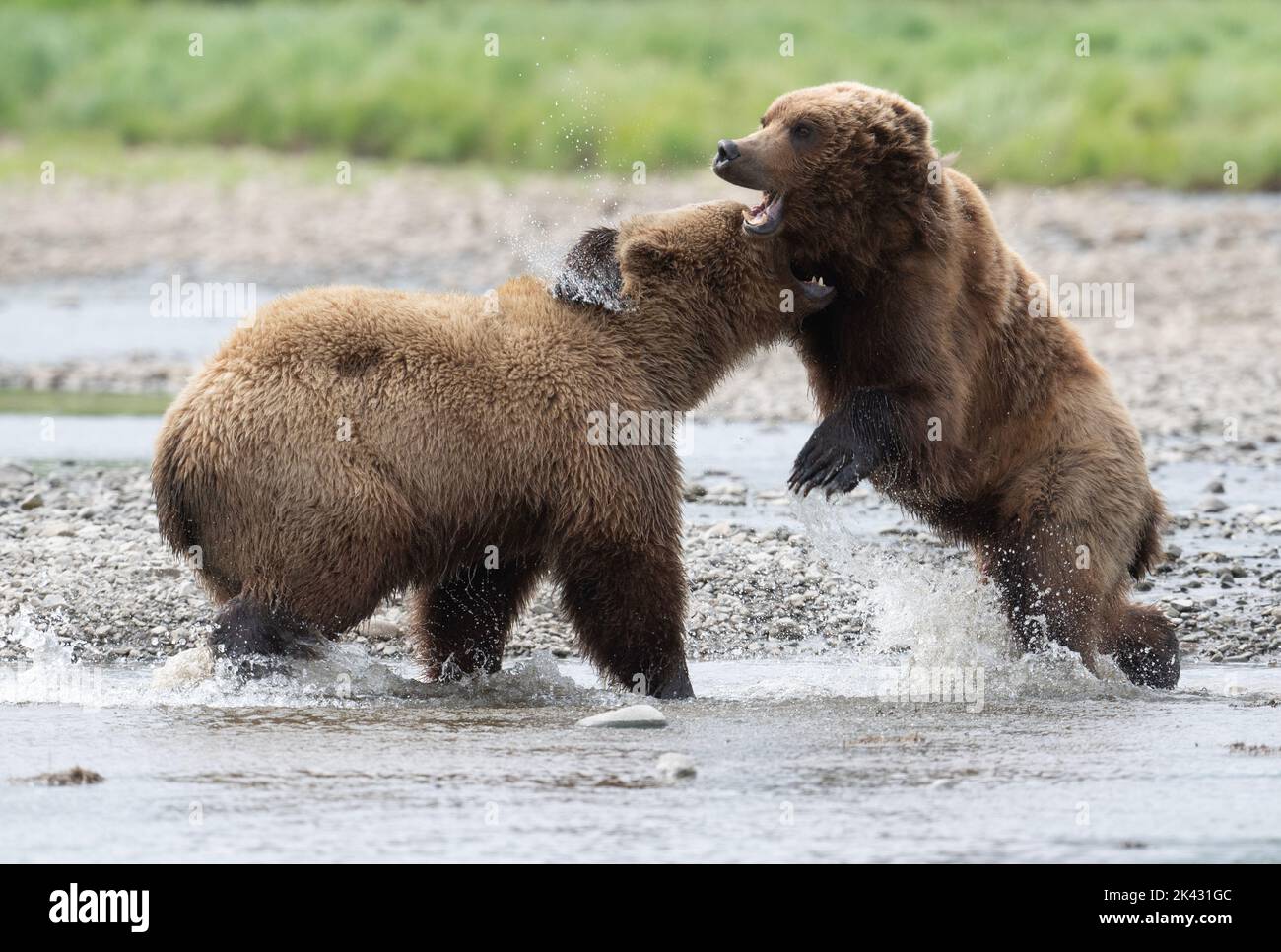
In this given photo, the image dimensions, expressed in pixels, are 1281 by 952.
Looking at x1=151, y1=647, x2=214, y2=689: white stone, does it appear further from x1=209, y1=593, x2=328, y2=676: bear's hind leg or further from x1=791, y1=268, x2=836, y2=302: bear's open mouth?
x1=791, y1=268, x2=836, y2=302: bear's open mouth

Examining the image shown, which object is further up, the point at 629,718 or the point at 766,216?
the point at 766,216

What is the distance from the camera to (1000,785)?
5496 millimetres

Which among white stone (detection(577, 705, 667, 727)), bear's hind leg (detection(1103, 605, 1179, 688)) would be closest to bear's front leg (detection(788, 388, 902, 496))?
bear's hind leg (detection(1103, 605, 1179, 688))

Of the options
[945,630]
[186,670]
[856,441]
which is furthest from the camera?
[945,630]

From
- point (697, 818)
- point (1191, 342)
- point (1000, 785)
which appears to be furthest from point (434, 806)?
point (1191, 342)

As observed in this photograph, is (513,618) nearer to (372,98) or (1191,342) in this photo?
(1191,342)

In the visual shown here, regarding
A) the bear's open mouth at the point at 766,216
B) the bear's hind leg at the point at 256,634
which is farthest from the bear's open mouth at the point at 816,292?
the bear's hind leg at the point at 256,634

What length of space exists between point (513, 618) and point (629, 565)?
633 mm

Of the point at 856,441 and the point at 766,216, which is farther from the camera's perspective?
the point at 766,216

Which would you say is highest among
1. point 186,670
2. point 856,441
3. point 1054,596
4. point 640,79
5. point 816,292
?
point 640,79

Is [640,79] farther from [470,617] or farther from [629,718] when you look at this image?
[629,718]

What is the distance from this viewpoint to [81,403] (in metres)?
14.3

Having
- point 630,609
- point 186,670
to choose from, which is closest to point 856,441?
point 630,609

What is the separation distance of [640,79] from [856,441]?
75.2 ft
